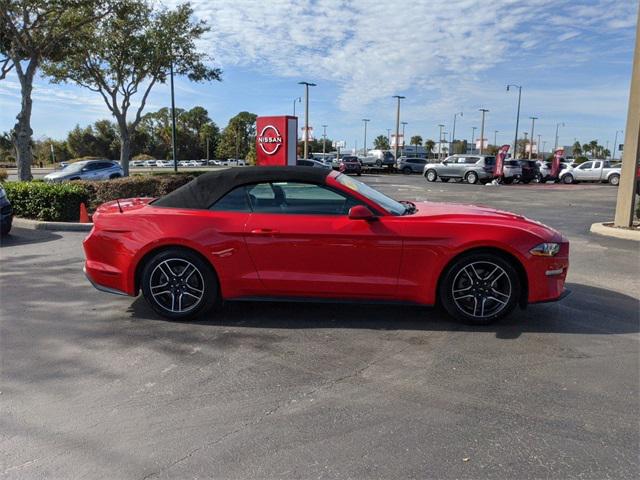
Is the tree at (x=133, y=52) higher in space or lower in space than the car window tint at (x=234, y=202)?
higher

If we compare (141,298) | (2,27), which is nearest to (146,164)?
(2,27)

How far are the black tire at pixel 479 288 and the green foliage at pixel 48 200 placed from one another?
9.10m

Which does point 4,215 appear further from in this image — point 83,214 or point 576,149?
point 576,149

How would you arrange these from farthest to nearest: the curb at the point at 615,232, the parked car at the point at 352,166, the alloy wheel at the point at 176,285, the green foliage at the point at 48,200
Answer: the parked car at the point at 352,166 → the green foliage at the point at 48,200 → the curb at the point at 615,232 → the alloy wheel at the point at 176,285

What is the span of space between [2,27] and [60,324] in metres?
15.1

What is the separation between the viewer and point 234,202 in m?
4.71

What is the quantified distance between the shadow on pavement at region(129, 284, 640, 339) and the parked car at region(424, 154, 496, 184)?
2713 centimetres

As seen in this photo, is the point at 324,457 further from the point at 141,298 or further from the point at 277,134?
the point at 277,134

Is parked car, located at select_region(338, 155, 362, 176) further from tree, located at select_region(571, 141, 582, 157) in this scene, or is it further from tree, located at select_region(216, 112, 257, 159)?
tree, located at select_region(571, 141, 582, 157)

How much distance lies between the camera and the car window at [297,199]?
460 cm

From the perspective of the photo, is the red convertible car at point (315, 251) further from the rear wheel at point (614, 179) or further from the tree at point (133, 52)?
the rear wheel at point (614, 179)

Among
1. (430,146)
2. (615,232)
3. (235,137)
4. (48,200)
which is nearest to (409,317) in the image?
(615,232)

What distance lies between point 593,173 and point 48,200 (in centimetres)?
3317

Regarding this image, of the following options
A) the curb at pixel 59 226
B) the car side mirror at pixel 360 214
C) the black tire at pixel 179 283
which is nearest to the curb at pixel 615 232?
the car side mirror at pixel 360 214
